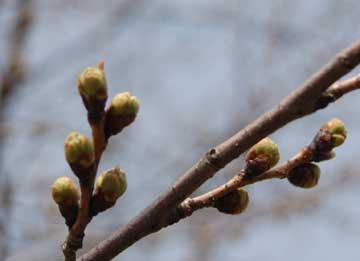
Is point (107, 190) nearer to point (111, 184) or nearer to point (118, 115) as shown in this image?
point (111, 184)

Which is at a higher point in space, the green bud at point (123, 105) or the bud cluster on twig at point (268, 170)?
the green bud at point (123, 105)

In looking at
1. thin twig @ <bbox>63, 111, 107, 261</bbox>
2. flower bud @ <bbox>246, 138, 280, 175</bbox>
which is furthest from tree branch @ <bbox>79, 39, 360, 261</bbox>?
flower bud @ <bbox>246, 138, 280, 175</bbox>

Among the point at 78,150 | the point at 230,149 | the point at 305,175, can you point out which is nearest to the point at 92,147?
the point at 78,150

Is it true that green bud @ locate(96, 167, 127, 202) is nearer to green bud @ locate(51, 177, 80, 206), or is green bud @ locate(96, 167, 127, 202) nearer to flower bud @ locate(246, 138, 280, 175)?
green bud @ locate(51, 177, 80, 206)

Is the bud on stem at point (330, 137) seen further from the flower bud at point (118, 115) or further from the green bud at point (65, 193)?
the green bud at point (65, 193)

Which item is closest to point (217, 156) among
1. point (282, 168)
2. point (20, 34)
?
point (282, 168)

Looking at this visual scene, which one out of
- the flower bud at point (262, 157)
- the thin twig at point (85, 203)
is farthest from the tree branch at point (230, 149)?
the flower bud at point (262, 157)
